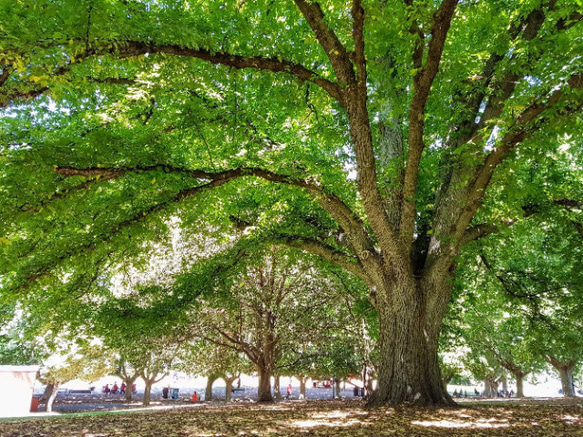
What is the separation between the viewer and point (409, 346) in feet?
25.3

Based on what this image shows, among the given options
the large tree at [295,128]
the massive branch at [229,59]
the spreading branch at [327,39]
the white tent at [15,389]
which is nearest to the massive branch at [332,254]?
the large tree at [295,128]

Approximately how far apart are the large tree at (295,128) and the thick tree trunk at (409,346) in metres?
0.04

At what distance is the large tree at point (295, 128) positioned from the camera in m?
5.30

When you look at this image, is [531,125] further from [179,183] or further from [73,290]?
[73,290]

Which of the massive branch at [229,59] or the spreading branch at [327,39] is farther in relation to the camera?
the spreading branch at [327,39]

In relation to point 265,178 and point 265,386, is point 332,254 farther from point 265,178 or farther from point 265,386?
point 265,386

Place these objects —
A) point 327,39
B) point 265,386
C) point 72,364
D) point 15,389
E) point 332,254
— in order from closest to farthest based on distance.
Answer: point 327,39 → point 332,254 → point 15,389 → point 265,386 → point 72,364

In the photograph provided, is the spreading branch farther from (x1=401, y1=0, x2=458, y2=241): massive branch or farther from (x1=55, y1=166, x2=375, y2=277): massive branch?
(x1=55, y1=166, x2=375, y2=277): massive branch

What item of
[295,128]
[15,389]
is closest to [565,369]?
[295,128]

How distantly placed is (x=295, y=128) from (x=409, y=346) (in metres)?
6.06

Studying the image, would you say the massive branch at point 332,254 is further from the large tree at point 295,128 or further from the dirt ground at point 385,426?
the dirt ground at point 385,426

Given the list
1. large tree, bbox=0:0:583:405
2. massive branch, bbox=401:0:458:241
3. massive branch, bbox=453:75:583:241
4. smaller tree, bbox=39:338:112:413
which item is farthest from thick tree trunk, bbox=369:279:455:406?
smaller tree, bbox=39:338:112:413

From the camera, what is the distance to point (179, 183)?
6.86 metres

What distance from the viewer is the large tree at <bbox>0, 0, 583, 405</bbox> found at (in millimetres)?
5302
